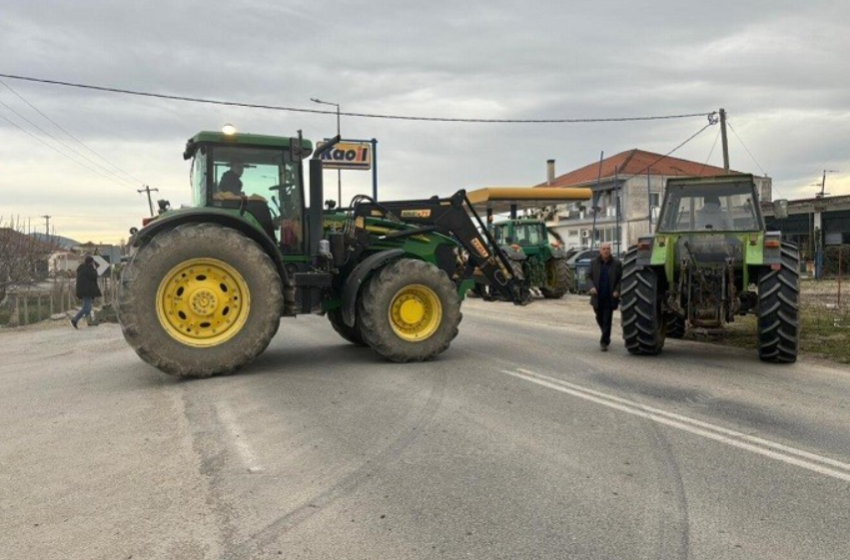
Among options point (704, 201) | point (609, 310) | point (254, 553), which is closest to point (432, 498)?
point (254, 553)

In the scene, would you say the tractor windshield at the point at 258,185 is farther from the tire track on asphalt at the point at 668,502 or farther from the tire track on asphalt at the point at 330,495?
the tire track on asphalt at the point at 668,502

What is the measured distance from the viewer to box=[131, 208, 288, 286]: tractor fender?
7.73 m

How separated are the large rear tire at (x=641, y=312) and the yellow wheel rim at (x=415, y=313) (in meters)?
2.60

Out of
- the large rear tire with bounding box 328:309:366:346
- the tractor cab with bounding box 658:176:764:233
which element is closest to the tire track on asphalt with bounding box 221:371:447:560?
the large rear tire with bounding box 328:309:366:346

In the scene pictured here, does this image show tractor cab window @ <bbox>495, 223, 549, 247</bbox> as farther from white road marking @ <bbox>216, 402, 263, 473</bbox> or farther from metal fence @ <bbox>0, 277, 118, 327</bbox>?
white road marking @ <bbox>216, 402, 263, 473</bbox>

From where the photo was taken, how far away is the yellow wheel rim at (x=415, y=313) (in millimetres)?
8906

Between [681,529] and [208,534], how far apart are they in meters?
2.51

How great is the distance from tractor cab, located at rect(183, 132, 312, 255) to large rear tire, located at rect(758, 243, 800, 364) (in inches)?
231

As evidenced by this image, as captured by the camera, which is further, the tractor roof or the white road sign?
the white road sign

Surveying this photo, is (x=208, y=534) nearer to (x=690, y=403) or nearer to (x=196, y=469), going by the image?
(x=196, y=469)

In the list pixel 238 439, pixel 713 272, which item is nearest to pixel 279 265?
pixel 238 439

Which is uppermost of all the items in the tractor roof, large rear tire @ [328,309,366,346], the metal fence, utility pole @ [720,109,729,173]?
utility pole @ [720,109,729,173]

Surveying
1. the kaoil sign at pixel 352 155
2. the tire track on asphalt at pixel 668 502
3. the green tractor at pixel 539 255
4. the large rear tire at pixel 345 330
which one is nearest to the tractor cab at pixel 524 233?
the green tractor at pixel 539 255

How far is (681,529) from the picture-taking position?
12.3 ft
